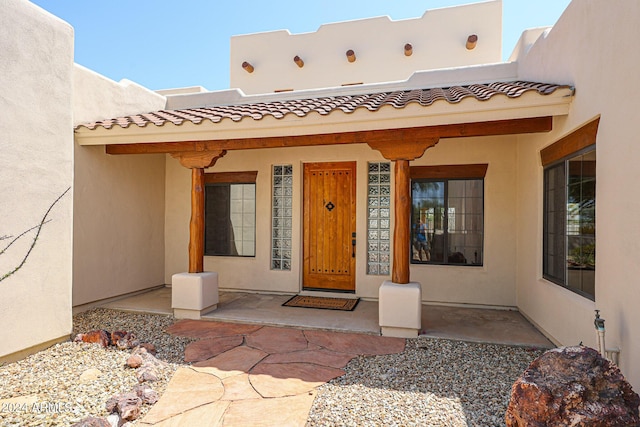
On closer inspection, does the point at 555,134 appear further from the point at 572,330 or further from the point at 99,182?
the point at 99,182

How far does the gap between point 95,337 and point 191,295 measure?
1687mm

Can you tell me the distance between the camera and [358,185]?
821 centimetres

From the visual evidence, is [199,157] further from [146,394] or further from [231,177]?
[146,394]

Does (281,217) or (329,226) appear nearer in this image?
(329,226)

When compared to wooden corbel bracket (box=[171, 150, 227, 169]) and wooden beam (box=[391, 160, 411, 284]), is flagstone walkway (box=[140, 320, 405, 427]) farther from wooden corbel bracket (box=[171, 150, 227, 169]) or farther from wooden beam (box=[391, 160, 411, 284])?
wooden corbel bracket (box=[171, 150, 227, 169])

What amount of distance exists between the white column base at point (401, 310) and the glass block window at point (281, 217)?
11.5 ft

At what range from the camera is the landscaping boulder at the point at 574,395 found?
106 inches

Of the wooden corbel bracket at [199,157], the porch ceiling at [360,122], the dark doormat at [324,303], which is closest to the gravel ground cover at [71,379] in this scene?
the dark doormat at [324,303]

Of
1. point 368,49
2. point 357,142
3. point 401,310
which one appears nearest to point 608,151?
point 357,142

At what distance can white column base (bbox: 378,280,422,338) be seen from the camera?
573 centimetres

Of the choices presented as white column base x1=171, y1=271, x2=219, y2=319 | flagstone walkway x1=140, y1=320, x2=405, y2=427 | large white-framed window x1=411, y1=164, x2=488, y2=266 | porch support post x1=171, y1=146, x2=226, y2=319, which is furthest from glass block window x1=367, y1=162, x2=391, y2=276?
white column base x1=171, y1=271, x2=219, y2=319

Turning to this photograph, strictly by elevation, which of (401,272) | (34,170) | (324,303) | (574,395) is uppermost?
(34,170)

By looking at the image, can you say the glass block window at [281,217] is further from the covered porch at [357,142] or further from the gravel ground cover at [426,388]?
the gravel ground cover at [426,388]

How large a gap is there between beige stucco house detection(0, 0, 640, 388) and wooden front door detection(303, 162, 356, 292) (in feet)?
0.12
